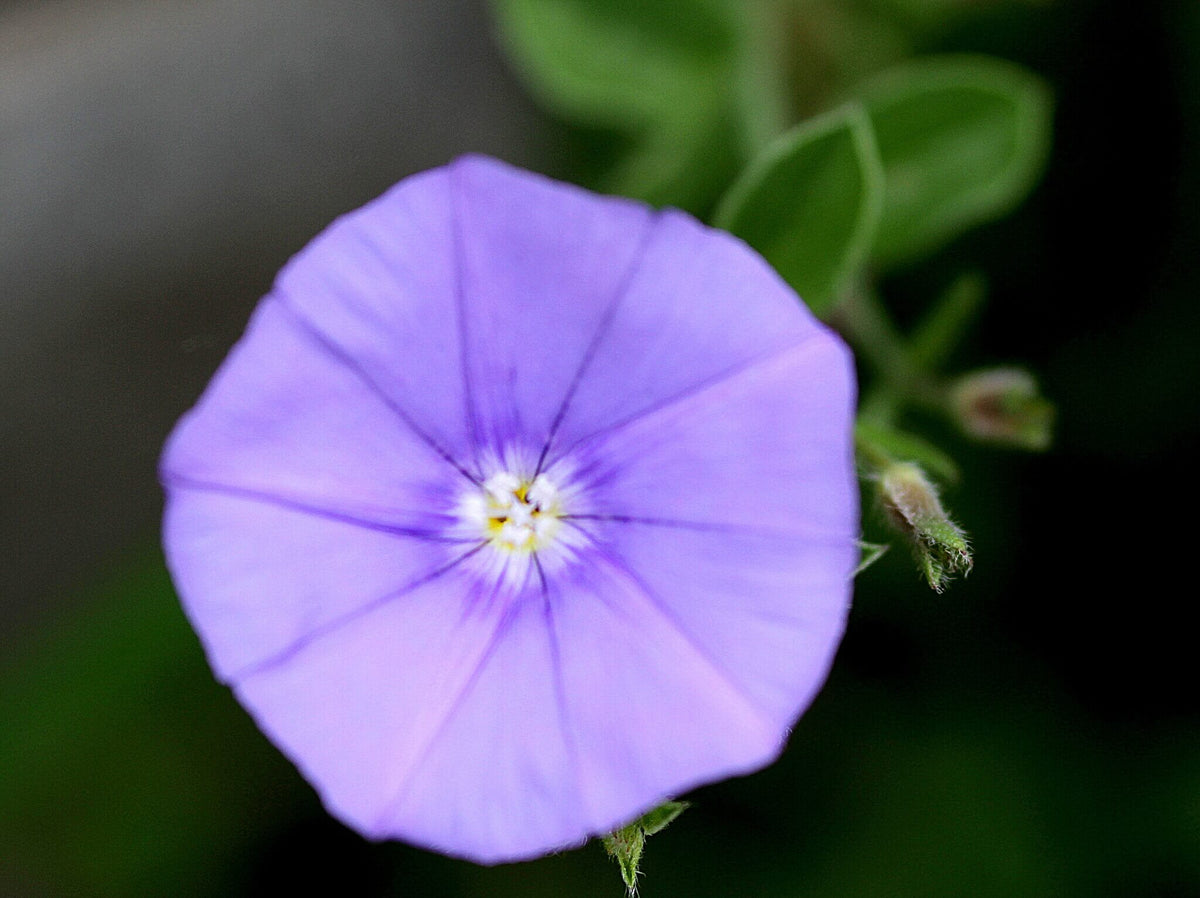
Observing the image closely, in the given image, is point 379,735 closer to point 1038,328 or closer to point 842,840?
point 842,840

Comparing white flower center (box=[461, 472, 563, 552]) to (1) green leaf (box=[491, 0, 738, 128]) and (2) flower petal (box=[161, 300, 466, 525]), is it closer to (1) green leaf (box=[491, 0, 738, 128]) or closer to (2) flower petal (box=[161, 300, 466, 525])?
(2) flower petal (box=[161, 300, 466, 525])

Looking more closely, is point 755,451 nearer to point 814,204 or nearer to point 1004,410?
point 814,204

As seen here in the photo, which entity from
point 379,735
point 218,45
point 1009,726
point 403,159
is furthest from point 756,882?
point 218,45

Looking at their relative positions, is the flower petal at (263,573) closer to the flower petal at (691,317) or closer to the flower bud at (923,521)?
the flower petal at (691,317)

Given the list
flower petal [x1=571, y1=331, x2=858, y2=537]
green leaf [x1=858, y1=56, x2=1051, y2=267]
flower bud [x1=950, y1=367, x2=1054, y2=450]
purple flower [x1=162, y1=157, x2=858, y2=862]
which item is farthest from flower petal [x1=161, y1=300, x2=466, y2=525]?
green leaf [x1=858, y1=56, x2=1051, y2=267]

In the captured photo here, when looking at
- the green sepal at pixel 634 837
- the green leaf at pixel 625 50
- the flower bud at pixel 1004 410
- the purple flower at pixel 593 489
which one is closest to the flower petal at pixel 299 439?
the purple flower at pixel 593 489

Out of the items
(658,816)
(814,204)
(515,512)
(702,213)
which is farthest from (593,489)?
(702,213)
